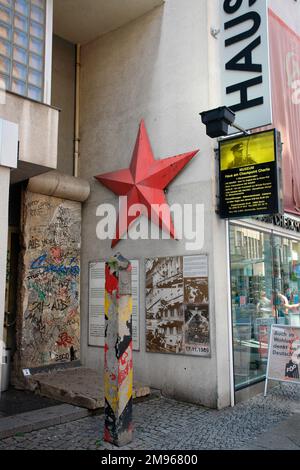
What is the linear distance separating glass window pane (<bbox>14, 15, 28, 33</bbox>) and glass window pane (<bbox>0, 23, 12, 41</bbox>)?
5.7 inches

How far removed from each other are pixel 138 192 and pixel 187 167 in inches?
38.0

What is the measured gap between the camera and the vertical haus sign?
6.69 meters

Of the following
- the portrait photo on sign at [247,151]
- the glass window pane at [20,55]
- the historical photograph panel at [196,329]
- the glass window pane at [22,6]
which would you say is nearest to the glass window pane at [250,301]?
the historical photograph panel at [196,329]

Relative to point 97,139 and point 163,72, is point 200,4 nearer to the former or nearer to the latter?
point 163,72

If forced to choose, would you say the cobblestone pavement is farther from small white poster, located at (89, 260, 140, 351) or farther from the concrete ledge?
small white poster, located at (89, 260, 140, 351)

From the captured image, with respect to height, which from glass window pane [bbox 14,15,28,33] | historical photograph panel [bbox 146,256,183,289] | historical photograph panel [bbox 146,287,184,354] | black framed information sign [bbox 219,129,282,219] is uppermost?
glass window pane [bbox 14,15,28,33]

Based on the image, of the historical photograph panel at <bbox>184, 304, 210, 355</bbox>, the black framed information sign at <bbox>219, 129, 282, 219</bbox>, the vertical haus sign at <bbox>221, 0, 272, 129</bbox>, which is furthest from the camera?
the vertical haus sign at <bbox>221, 0, 272, 129</bbox>

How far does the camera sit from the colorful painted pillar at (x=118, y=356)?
4777 mm

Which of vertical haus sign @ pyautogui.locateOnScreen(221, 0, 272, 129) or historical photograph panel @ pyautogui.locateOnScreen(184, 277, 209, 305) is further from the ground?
vertical haus sign @ pyautogui.locateOnScreen(221, 0, 272, 129)

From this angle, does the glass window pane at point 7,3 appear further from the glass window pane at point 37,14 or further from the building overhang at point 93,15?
the building overhang at point 93,15

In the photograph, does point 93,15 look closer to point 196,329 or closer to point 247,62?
point 247,62

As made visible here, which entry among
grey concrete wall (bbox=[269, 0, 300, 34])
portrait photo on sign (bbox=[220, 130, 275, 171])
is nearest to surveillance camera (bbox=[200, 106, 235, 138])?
portrait photo on sign (bbox=[220, 130, 275, 171])

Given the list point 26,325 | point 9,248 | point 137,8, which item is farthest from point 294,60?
point 26,325

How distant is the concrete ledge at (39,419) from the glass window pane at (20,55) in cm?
469
